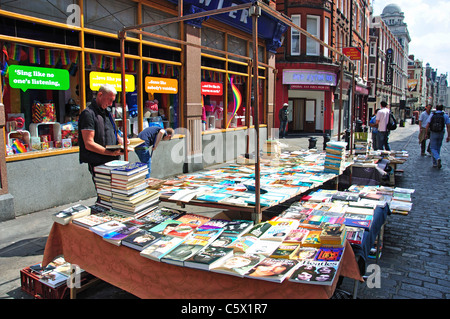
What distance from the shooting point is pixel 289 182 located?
194 inches

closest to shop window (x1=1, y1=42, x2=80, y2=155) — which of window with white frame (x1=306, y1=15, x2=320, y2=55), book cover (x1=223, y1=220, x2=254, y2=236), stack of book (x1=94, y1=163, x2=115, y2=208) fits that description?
stack of book (x1=94, y1=163, x2=115, y2=208)

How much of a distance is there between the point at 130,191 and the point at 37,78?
3998 millimetres

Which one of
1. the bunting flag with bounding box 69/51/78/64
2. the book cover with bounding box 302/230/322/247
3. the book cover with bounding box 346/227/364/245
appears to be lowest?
the book cover with bounding box 346/227/364/245

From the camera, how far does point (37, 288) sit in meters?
3.43

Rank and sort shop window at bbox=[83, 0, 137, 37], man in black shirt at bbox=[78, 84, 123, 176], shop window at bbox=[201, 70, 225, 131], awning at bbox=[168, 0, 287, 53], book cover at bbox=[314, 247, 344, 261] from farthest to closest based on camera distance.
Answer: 1. shop window at bbox=[201, 70, 225, 131]
2. awning at bbox=[168, 0, 287, 53]
3. shop window at bbox=[83, 0, 137, 37]
4. man in black shirt at bbox=[78, 84, 123, 176]
5. book cover at bbox=[314, 247, 344, 261]

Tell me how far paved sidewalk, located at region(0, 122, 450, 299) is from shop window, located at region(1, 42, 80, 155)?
1.31 metres

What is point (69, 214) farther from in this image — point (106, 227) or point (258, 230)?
point (258, 230)

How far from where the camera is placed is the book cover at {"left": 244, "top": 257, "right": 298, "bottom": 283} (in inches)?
88.8

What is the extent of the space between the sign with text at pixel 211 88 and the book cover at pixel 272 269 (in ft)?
29.0

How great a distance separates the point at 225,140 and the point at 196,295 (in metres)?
9.59

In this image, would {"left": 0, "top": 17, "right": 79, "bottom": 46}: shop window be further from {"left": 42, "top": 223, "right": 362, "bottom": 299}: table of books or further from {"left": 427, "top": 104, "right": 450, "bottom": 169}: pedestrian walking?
{"left": 427, "top": 104, "right": 450, "bottom": 169}: pedestrian walking

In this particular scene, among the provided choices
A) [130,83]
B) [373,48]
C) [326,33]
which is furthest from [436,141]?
[373,48]

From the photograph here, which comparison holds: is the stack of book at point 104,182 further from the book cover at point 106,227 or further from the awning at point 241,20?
the awning at point 241,20

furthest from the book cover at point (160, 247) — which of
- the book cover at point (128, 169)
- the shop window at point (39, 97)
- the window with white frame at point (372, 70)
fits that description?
the window with white frame at point (372, 70)
